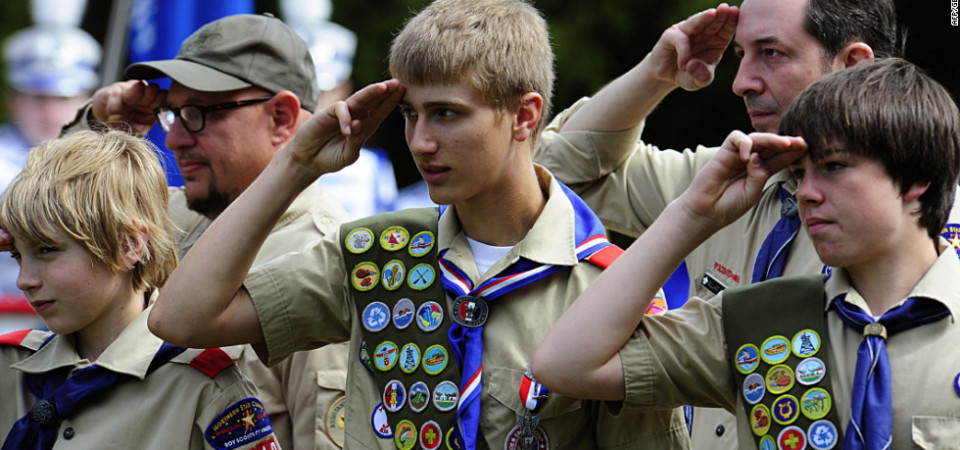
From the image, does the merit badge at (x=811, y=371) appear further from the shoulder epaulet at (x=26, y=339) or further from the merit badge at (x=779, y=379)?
the shoulder epaulet at (x=26, y=339)

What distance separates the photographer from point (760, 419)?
2.94 m

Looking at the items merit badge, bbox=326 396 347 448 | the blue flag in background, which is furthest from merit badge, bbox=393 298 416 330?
the blue flag in background

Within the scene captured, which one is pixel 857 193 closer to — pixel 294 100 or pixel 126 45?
pixel 294 100

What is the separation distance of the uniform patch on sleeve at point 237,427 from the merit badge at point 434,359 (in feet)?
2.11

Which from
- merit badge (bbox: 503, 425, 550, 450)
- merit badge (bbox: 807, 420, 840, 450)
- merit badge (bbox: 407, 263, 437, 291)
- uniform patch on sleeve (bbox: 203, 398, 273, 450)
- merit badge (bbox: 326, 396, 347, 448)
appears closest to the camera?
merit badge (bbox: 807, 420, 840, 450)

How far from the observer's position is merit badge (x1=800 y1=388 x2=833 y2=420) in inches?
113

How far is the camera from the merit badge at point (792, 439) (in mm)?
2871

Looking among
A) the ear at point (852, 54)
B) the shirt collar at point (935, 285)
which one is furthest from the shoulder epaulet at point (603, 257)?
the ear at point (852, 54)

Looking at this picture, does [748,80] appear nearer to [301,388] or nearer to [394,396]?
[394,396]

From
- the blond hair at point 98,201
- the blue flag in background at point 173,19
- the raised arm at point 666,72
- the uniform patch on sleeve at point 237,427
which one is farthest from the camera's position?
the blue flag in background at point 173,19

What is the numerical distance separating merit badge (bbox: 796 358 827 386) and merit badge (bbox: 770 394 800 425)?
0.16 feet

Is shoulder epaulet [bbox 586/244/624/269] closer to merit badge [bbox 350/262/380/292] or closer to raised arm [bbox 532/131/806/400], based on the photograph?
raised arm [bbox 532/131/806/400]

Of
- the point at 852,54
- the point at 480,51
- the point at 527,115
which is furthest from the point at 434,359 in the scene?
the point at 852,54

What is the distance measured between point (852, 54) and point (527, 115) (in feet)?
3.26
